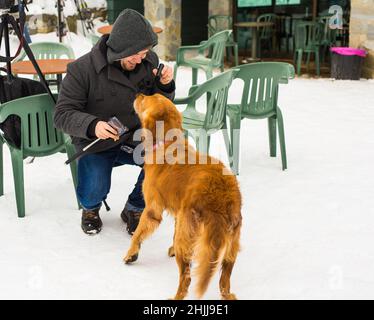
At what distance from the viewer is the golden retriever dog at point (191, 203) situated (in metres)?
2.18

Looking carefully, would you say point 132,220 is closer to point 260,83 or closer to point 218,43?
point 260,83

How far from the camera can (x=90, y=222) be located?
3277 millimetres

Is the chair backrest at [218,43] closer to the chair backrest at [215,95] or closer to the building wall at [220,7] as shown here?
the chair backrest at [215,95]

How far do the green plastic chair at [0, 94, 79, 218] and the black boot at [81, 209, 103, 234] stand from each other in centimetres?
47

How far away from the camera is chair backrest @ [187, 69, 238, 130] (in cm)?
378

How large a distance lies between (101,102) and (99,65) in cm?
20

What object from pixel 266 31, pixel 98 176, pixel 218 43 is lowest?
pixel 98 176

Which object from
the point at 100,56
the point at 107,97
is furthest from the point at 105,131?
the point at 100,56

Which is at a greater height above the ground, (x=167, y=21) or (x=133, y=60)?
(x=133, y=60)

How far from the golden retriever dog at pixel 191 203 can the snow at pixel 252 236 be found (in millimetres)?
315

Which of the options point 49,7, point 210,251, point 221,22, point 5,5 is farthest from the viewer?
point 49,7

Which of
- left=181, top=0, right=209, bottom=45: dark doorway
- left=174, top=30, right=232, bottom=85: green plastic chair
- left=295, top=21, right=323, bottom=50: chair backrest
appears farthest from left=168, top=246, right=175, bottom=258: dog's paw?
left=181, top=0, right=209, bottom=45: dark doorway

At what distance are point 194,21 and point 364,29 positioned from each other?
13.1 feet
